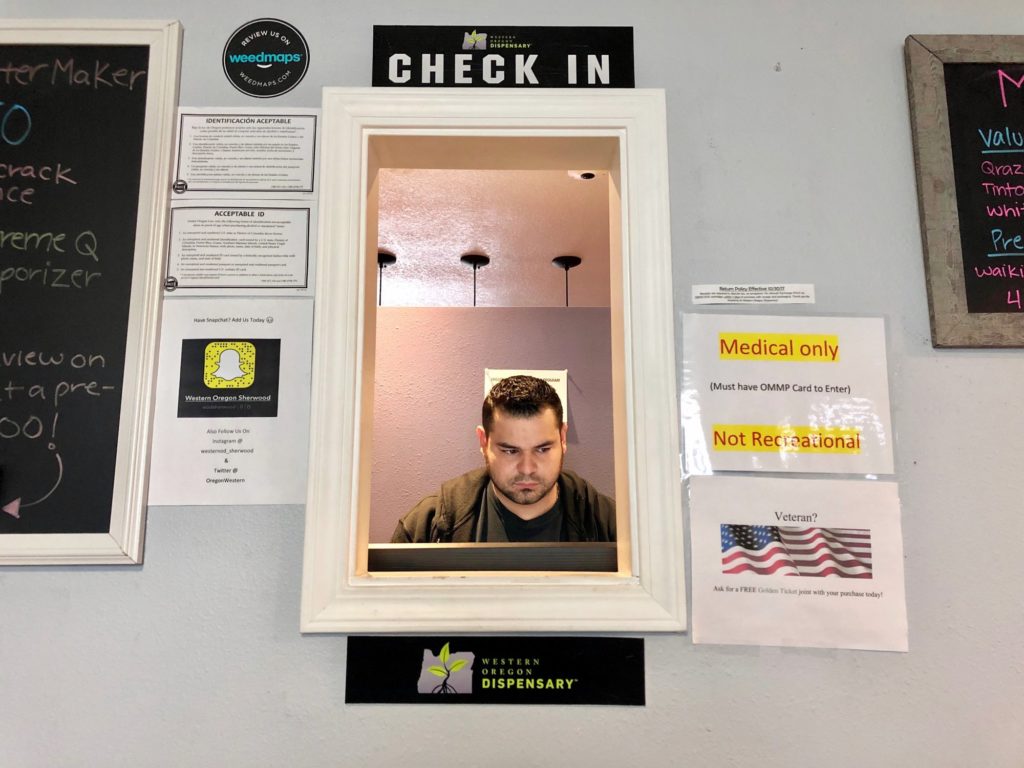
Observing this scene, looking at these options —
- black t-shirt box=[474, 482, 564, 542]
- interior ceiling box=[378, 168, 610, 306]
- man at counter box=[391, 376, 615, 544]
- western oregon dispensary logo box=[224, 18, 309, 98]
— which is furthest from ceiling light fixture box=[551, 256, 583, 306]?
western oregon dispensary logo box=[224, 18, 309, 98]

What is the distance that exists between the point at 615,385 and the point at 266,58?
3.31 feet

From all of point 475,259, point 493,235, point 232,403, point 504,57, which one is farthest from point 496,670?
point 475,259

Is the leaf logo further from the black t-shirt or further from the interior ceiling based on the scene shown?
the interior ceiling

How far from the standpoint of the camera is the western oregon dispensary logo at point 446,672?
1343 mm

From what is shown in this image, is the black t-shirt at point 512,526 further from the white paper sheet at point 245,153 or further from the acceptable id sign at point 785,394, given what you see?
the white paper sheet at point 245,153

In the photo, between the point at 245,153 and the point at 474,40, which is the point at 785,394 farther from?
the point at 245,153

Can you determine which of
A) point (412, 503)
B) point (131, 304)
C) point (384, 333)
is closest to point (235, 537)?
point (131, 304)

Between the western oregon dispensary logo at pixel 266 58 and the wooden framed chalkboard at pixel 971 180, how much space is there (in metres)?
1.29

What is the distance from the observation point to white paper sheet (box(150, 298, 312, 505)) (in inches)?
55.2

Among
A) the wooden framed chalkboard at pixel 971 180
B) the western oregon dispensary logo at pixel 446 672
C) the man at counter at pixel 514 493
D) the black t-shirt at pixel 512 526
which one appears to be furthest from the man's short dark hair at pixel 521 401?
the wooden framed chalkboard at pixel 971 180

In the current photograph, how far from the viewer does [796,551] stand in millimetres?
1386

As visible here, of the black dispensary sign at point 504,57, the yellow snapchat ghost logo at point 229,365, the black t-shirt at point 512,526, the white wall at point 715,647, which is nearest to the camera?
the white wall at point 715,647

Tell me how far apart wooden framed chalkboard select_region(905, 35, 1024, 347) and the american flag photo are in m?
0.44

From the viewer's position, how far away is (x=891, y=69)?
157cm
